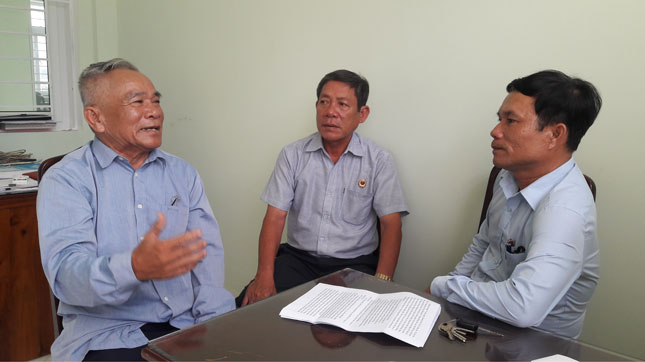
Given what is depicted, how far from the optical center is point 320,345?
3.00 feet

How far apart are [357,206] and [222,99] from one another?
1.23 m

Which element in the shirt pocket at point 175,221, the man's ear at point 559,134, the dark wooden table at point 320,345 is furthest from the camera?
the shirt pocket at point 175,221

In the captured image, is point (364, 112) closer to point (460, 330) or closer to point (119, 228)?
point (119, 228)

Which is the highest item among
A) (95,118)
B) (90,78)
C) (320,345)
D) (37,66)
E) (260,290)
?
(37,66)

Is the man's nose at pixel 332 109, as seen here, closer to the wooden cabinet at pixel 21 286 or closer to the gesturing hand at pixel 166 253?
the gesturing hand at pixel 166 253

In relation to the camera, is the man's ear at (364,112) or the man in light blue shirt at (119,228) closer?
the man in light blue shirt at (119,228)

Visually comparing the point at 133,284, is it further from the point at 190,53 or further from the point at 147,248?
the point at 190,53

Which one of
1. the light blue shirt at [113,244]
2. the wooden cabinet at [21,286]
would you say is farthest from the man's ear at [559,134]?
the wooden cabinet at [21,286]

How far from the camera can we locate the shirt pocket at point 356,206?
2.10 meters

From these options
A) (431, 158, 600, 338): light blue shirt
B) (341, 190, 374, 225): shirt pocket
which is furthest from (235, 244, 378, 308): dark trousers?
(431, 158, 600, 338): light blue shirt

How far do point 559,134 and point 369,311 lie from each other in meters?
0.78

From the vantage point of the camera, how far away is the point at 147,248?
1.07 meters

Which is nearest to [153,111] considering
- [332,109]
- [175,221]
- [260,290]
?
[175,221]

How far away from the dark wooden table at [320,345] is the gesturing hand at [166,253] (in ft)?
0.51
